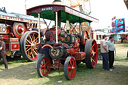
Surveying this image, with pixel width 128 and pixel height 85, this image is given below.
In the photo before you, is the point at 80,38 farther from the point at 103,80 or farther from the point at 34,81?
the point at 34,81

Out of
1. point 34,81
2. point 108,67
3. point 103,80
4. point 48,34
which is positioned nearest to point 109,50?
point 108,67

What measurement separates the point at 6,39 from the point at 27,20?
1.37 m

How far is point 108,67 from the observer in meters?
4.73

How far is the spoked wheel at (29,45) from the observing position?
20.8ft

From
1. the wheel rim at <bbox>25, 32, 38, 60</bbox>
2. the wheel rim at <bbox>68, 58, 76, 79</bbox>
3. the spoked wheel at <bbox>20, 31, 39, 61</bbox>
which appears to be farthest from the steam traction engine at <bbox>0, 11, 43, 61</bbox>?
the wheel rim at <bbox>68, 58, 76, 79</bbox>

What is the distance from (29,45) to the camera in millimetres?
6637

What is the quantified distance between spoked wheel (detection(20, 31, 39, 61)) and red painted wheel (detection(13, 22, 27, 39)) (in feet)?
1.29

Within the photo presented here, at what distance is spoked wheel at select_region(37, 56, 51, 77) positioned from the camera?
395 centimetres

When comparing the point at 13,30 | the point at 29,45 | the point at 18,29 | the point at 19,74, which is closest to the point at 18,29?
the point at 18,29

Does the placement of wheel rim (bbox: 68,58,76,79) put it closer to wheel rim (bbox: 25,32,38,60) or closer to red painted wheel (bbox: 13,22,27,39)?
wheel rim (bbox: 25,32,38,60)

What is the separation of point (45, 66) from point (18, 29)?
3.34m

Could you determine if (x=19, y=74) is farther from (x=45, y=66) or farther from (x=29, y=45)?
(x=29, y=45)

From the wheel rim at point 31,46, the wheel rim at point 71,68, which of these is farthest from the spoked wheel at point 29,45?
the wheel rim at point 71,68

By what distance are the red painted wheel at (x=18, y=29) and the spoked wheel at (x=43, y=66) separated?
3.03m
